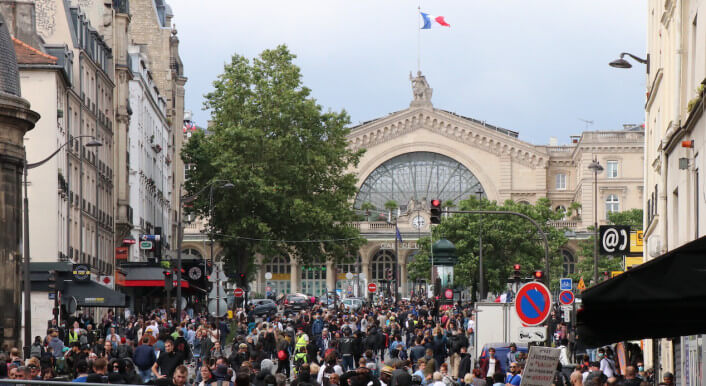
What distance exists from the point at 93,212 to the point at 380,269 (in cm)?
7088

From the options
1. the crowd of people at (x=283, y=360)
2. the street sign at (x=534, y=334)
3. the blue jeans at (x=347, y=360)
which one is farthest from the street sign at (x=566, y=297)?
the street sign at (x=534, y=334)

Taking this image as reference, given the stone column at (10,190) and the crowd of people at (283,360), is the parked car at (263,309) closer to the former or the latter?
the crowd of people at (283,360)

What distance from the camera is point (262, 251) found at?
6825cm

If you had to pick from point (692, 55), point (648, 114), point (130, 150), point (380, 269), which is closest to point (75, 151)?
point (130, 150)

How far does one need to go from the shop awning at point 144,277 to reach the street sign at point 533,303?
140 feet

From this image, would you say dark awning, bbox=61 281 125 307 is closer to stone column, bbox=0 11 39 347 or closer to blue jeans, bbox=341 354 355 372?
blue jeans, bbox=341 354 355 372

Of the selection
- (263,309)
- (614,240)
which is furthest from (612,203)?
(614,240)

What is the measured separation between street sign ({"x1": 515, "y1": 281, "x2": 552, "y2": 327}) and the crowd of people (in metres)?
1.02

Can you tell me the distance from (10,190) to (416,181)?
325ft

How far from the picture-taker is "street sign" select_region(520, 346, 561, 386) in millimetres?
13969

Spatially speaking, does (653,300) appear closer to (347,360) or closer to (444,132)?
(347,360)

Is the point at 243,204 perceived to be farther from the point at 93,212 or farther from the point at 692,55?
the point at 692,55

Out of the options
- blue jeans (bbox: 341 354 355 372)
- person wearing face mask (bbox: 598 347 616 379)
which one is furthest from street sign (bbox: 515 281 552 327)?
blue jeans (bbox: 341 354 355 372)

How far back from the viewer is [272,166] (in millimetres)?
70312
